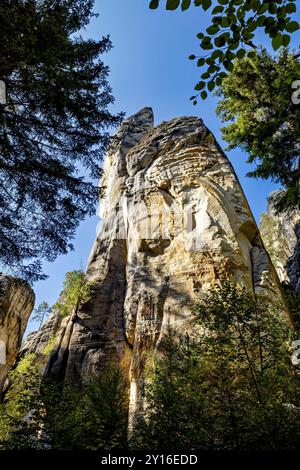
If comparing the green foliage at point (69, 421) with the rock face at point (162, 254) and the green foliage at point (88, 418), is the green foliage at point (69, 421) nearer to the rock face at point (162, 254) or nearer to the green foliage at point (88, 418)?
the green foliage at point (88, 418)

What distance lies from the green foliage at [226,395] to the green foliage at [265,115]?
3.52 meters

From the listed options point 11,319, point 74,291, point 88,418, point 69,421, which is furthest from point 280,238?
point 69,421

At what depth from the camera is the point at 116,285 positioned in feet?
61.1

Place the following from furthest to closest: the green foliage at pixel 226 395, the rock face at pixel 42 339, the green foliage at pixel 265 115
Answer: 1. the rock face at pixel 42 339
2. the green foliage at pixel 265 115
3. the green foliage at pixel 226 395

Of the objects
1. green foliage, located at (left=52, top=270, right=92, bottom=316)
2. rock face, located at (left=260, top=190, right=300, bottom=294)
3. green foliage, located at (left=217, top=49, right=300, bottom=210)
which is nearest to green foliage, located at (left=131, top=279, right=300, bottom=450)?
green foliage, located at (left=217, top=49, right=300, bottom=210)

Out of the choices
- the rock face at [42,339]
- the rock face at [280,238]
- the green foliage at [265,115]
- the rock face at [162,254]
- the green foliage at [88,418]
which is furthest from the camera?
the rock face at [280,238]

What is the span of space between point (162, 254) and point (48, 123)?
343 inches

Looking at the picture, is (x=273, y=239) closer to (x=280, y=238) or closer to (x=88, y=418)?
(x=280, y=238)

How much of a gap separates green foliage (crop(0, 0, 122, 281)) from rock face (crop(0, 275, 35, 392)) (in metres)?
15.3

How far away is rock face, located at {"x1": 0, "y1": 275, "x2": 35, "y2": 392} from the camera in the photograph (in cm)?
2250

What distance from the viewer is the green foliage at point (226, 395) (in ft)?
19.9

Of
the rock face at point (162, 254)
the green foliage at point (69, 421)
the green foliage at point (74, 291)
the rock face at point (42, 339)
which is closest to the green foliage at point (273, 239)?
the rock face at point (162, 254)

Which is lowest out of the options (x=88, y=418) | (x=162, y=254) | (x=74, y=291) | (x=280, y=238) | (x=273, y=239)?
(x=88, y=418)

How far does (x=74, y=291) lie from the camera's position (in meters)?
19.5
